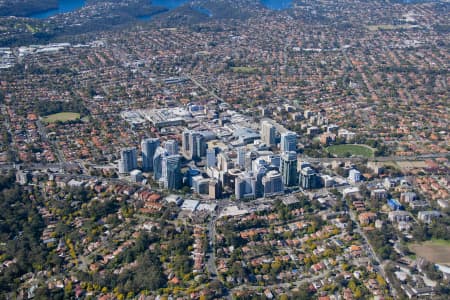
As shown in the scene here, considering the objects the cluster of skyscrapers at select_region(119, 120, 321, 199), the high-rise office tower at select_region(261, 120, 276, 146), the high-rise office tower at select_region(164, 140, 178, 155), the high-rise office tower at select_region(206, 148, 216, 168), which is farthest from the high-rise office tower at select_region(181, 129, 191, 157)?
the high-rise office tower at select_region(261, 120, 276, 146)

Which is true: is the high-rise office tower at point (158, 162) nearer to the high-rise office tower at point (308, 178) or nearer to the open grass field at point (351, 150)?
the high-rise office tower at point (308, 178)

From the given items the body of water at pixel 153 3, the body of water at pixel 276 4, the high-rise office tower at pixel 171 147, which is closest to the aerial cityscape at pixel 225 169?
the high-rise office tower at pixel 171 147

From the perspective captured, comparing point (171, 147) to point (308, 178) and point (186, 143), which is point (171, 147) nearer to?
point (186, 143)

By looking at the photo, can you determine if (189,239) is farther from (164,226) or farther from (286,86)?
(286,86)

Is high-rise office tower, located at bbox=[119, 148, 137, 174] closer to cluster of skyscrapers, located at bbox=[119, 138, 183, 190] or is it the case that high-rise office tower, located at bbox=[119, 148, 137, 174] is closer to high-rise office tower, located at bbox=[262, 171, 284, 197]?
cluster of skyscrapers, located at bbox=[119, 138, 183, 190]

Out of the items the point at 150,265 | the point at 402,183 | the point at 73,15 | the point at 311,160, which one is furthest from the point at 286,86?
the point at 73,15
